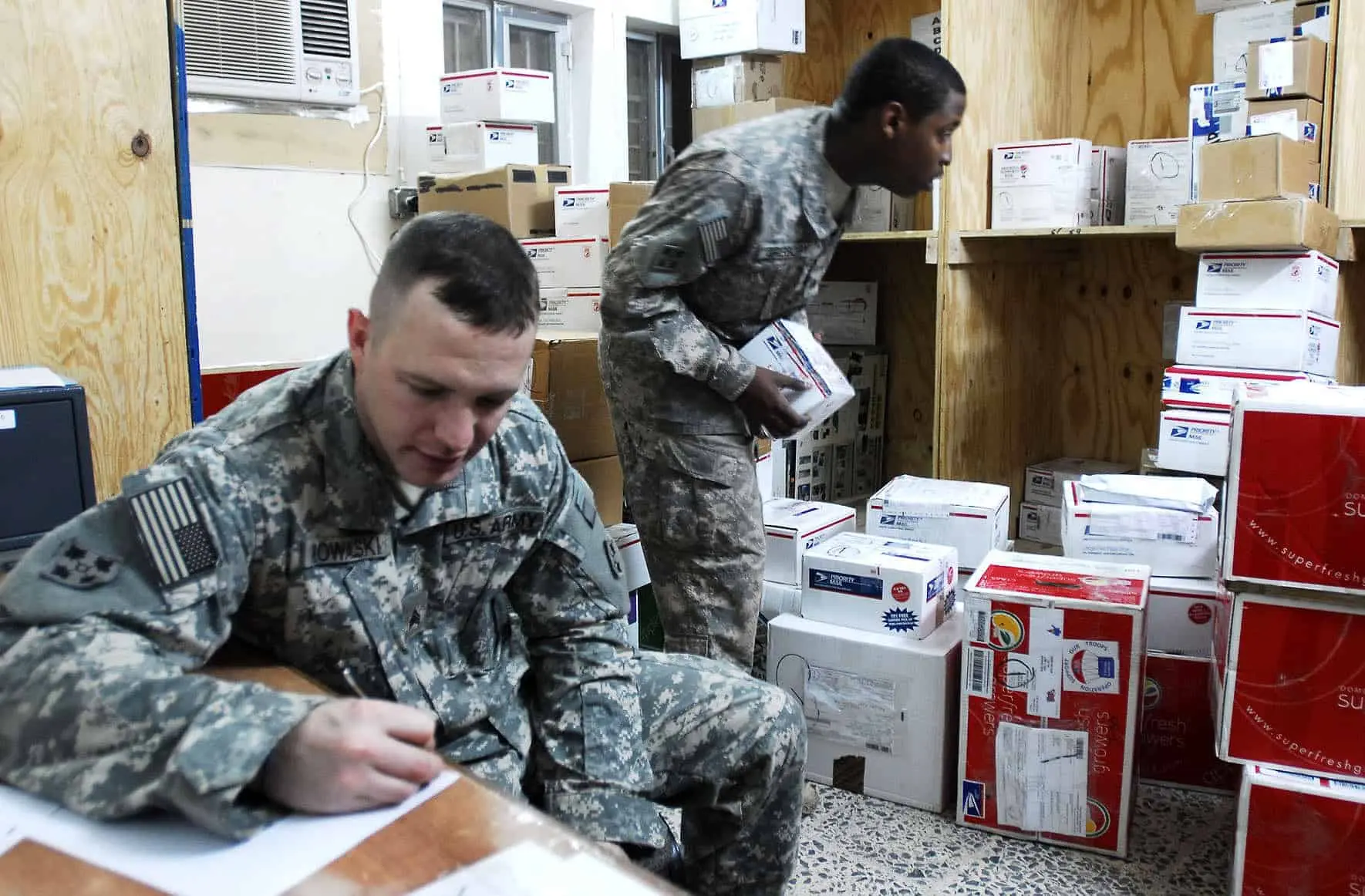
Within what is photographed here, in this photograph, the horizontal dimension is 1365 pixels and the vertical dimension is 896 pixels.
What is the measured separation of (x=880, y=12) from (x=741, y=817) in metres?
3.55

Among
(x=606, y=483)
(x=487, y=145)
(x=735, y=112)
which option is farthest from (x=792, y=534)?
(x=735, y=112)

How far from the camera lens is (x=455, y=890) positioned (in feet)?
2.15

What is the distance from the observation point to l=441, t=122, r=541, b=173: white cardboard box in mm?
3324

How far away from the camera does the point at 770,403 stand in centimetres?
194

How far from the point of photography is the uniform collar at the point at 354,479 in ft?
3.28

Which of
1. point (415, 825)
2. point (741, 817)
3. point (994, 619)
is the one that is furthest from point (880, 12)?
point (415, 825)

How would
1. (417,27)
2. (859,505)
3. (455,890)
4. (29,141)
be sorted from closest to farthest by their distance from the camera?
(455,890) < (29,141) < (417,27) < (859,505)

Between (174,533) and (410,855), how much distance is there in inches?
14.1

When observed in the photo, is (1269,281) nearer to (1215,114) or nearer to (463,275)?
(1215,114)

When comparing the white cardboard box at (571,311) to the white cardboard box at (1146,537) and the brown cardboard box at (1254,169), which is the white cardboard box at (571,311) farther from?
the brown cardboard box at (1254,169)

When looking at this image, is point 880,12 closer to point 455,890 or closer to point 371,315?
point 371,315

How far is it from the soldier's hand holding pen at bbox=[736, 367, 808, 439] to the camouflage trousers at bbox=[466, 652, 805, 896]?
0.70m

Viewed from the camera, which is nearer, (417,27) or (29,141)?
(29,141)

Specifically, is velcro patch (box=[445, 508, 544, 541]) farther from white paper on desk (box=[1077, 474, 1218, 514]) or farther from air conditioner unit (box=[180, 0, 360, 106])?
air conditioner unit (box=[180, 0, 360, 106])
